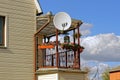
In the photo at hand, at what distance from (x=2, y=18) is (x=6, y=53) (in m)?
1.72

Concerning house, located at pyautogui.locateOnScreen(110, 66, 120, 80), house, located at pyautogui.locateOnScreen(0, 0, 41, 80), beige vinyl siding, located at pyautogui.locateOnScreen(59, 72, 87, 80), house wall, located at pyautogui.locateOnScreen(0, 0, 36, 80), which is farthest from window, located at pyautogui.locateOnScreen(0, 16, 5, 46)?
house, located at pyautogui.locateOnScreen(110, 66, 120, 80)

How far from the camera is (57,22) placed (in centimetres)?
1816

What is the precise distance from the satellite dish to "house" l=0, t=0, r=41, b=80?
159 centimetres

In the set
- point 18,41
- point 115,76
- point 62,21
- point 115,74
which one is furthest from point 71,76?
point 115,74

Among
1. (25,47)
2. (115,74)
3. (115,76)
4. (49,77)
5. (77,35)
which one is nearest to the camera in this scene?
(49,77)

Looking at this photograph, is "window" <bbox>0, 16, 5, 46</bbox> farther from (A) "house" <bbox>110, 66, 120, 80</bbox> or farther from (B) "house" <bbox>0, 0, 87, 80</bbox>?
(A) "house" <bbox>110, 66, 120, 80</bbox>

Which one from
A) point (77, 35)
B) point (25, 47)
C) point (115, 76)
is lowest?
point (115, 76)

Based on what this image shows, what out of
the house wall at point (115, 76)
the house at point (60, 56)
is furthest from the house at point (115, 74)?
the house at point (60, 56)

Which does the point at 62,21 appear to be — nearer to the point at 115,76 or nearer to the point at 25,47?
the point at 25,47

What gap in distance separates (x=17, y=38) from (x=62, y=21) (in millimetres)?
2347

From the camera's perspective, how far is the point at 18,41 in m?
18.5

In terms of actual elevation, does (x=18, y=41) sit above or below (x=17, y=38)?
below

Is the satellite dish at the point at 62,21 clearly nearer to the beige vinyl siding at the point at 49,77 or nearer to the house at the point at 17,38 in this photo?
the house at the point at 17,38

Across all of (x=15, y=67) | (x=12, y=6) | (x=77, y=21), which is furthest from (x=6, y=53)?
(x=77, y=21)
